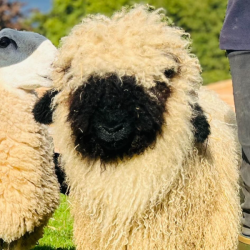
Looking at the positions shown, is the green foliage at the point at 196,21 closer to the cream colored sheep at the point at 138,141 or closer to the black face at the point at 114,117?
the cream colored sheep at the point at 138,141

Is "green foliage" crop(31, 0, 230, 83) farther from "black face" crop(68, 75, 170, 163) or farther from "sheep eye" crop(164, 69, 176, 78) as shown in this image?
"black face" crop(68, 75, 170, 163)

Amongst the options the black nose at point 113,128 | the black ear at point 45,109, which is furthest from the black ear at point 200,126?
the black ear at point 45,109

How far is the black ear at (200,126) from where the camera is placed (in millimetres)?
2803

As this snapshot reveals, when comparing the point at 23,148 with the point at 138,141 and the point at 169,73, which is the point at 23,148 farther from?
the point at 169,73

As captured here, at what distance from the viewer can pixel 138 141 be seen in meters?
2.62

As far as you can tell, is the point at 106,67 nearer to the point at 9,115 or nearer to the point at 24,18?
the point at 9,115

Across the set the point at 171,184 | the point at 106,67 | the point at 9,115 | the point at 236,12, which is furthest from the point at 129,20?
the point at 9,115

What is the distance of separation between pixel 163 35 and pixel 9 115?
1350 mm

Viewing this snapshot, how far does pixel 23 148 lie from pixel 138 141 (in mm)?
1151

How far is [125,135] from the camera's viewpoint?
2525 millimetres

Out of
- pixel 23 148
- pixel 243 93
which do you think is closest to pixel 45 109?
pixel 23 148

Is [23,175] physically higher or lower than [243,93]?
lower

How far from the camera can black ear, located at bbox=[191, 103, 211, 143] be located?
280cm

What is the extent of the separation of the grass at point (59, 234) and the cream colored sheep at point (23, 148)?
95 centimetres
